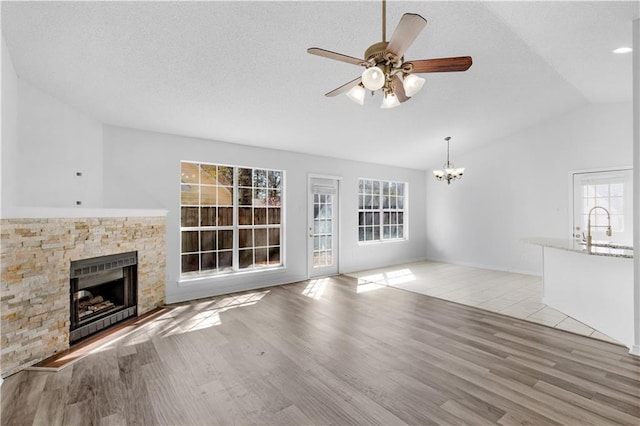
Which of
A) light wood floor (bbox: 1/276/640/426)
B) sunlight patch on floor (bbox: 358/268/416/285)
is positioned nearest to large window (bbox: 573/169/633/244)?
sunlight patch on floor (bbox: 358/268/416/285)

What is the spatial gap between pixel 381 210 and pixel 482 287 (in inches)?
119

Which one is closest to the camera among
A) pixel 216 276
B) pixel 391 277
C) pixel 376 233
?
pixel 216 276

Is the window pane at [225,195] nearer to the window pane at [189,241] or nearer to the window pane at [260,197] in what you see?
the window pane at [260,197]

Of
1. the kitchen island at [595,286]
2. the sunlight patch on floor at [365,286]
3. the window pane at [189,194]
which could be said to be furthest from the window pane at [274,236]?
the kitchen island at [595,286]

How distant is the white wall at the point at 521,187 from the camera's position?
5656 millimetres

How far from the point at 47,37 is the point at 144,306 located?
3.19 m

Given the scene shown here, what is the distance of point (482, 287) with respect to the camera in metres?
5.53

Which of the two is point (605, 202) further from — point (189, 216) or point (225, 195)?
point (189, 216)

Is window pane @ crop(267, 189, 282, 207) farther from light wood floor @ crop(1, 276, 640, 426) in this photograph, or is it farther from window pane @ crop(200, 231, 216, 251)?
light wood floor @ crop(1, 276, 640, 426)

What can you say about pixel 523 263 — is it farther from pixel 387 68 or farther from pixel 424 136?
pixel 387 68

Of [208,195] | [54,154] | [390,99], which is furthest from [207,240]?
[390,99]

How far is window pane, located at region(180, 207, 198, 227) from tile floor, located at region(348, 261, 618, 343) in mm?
3372

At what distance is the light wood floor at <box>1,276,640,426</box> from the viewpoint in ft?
6.86

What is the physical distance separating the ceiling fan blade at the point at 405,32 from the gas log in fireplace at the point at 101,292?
372cm
